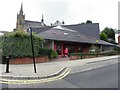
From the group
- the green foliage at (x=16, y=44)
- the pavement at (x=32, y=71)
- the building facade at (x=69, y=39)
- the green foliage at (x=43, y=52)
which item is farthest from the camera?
the building facade at (x=69, y=39)

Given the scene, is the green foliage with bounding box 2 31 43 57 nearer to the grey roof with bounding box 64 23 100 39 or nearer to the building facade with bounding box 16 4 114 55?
the building facade with bounding box 16 4 114 55

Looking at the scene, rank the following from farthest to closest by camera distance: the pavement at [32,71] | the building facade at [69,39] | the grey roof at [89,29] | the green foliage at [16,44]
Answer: the grey roof at [89,29]
the building facade at [69,39]
the green foliage at [16,44]
the pavement at [32,71]

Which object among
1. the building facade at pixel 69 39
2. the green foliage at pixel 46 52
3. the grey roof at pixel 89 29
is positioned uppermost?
the grey roof at pixel 89 29

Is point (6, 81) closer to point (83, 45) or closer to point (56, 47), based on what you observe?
point (56, 47)

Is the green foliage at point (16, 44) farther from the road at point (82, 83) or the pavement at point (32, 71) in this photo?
the road at point (82, 83)

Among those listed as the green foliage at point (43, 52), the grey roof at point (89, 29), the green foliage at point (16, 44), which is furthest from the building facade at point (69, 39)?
the green foliage at point (43, 52)

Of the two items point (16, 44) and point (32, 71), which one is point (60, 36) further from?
point (32, 71)

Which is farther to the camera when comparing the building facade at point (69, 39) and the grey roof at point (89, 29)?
the grey roof at point (89, 29)

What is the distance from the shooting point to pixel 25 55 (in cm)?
1812


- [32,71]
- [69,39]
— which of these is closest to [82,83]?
[32,71]

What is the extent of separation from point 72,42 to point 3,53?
1384cm

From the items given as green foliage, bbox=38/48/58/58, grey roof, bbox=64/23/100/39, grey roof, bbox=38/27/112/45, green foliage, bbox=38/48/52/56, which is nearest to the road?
green foliage, bbox=38/48/52/56

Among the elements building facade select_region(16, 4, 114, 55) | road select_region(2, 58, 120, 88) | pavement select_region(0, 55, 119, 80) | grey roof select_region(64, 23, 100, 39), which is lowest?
road select_region(2, 58, 120, 88)

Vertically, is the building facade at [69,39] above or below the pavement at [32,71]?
above
